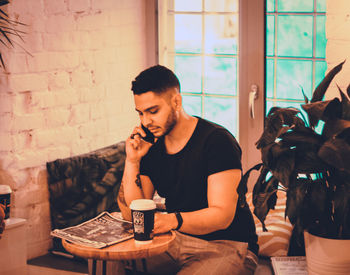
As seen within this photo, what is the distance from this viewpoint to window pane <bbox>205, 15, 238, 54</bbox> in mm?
3852

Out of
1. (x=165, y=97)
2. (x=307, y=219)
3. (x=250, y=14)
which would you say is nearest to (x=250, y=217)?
(x=307, y=219)

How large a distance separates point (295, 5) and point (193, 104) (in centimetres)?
100

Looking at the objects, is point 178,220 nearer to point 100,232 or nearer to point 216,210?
point 216,210

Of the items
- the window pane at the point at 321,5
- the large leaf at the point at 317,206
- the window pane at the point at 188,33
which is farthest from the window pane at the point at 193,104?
the large leaf at the point at 317,206

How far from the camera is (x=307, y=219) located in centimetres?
220

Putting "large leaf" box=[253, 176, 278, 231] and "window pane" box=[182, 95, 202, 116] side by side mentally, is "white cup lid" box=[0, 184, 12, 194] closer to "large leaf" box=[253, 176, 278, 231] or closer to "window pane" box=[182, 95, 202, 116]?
"large leaf" box=[253, 176, 278, 231]

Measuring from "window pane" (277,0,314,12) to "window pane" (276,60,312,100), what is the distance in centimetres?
31

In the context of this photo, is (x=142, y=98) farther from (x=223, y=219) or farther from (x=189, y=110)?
(x=189, y=110)

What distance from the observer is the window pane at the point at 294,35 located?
3.51 m

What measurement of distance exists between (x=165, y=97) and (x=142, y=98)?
103 millimetres

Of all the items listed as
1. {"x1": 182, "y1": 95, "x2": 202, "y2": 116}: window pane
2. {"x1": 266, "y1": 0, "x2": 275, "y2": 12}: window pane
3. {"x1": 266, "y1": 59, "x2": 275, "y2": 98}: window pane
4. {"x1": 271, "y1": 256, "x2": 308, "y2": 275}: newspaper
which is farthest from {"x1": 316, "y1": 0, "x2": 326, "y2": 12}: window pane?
{"x1": 271, "y1": 256, "x2": 308, "y2": 275}: newspaper

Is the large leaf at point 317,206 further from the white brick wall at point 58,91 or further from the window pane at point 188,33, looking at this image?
the window pane at point 188,33

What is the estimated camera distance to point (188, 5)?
4.01 m

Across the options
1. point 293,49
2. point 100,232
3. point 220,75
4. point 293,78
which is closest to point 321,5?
point 293,49
